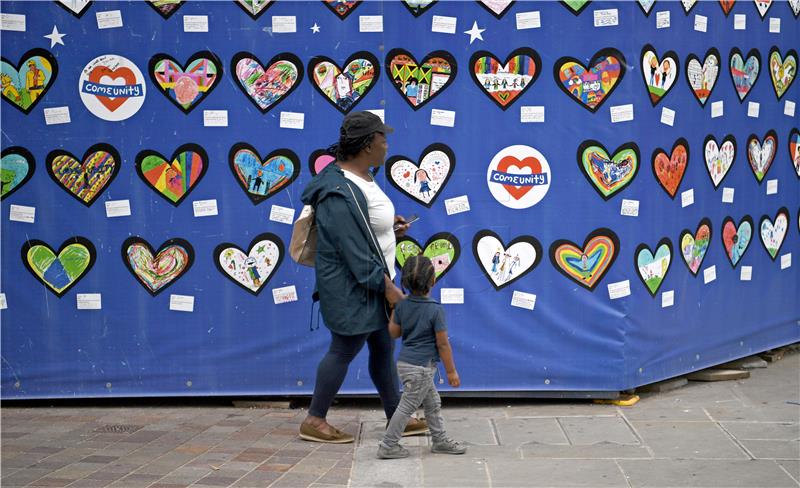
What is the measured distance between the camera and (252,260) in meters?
6.32

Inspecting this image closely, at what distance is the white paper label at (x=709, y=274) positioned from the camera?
689 centimetres

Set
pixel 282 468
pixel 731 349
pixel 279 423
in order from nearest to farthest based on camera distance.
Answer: pixel 282 468 < pixel 279 423 < pixel 731 349

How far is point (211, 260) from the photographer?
6328 millimetres

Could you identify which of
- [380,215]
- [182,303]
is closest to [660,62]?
[380,215]

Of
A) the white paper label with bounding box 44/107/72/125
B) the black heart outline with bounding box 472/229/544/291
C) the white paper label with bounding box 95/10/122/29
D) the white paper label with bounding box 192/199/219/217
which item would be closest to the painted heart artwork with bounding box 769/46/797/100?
the black heart outline with bounding box 472/229/544/291

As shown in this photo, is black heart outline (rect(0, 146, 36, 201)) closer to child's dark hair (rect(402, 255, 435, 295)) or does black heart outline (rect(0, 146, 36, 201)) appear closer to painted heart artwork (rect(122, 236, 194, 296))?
painted heart artwork (rect(122, 236, 194, 296))

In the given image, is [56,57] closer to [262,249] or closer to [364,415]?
[262,249]

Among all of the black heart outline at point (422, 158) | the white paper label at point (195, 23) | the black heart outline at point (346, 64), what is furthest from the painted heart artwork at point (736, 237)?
the white paper label at point (195, 23)

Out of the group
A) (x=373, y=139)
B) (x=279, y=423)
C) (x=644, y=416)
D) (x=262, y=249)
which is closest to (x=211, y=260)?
(x=262, y=249)

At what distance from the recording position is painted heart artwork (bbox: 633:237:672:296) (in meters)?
6.31

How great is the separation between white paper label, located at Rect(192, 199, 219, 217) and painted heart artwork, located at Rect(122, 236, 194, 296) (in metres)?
0.20

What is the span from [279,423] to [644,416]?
2.11m

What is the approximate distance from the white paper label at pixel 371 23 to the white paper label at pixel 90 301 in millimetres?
2260

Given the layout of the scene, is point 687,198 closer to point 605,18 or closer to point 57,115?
point 605,18
